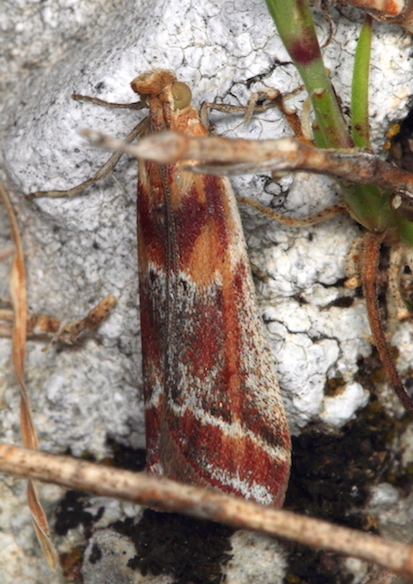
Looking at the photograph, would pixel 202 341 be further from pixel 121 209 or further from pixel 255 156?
pixel 255 156

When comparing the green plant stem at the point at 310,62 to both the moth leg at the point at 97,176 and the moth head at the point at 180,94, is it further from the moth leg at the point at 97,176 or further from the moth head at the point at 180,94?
the moth leg at the point at 97,176

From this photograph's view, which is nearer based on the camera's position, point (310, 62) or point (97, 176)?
point (310, 62)

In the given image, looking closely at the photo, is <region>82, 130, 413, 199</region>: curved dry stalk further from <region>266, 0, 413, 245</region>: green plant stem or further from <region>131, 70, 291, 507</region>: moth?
<region>131, 70, 291, 507</region>: moth

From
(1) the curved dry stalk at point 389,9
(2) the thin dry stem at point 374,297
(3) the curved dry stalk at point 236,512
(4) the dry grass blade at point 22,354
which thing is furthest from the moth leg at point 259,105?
(3) the curved dry stalk at point 236,512

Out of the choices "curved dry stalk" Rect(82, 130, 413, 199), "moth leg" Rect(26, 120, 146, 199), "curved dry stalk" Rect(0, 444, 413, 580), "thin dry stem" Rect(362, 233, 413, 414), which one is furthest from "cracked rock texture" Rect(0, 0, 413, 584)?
"curved dry stalk" Rect(0, 444, 413, 580)

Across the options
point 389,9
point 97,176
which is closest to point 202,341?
point 97,176

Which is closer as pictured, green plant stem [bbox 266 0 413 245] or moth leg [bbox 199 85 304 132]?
green plant stem [bbox 266 0 413 245]

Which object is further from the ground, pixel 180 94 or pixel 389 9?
pixel 389 9
